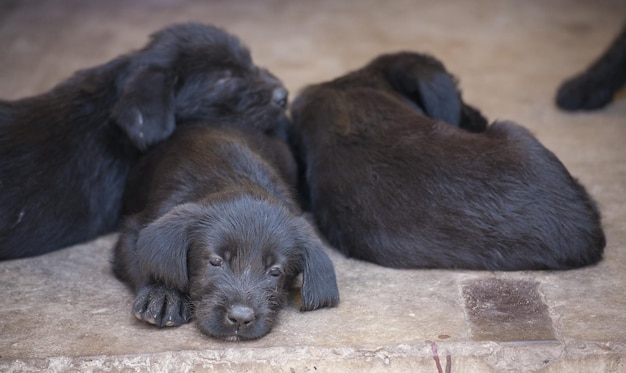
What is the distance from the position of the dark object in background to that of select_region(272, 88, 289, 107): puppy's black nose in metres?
2.05

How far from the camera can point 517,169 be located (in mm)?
4445

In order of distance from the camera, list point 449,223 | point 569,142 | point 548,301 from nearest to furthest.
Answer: point 548,301 → point 449,223 → point 569,142

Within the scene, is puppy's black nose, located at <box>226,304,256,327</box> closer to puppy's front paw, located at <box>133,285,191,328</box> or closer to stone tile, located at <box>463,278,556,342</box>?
puppy's front paw, located at <box>133,285,191,328</box>

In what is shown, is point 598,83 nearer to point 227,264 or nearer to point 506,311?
A: point 506,311

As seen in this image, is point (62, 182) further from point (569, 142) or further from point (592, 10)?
point (592, 10)

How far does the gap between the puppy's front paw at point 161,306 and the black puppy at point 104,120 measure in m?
0.99

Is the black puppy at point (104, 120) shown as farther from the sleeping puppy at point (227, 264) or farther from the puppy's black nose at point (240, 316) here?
the puppy's black nose at point (240, 316)

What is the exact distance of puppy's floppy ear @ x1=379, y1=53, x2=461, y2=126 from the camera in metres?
5.49

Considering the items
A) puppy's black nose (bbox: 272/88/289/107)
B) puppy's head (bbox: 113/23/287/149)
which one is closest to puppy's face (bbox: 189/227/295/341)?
puppy's head (bbox: 113/23/287/149)

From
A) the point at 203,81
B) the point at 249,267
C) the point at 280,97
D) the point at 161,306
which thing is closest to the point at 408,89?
the point at 280,97

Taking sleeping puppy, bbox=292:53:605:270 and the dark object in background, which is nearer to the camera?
sleeping puppy, bbox=292:53:605:270

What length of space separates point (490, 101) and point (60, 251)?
124 inches

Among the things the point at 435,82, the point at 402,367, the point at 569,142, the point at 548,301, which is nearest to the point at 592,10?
the point at 569,142

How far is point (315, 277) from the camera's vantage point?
3963mm
